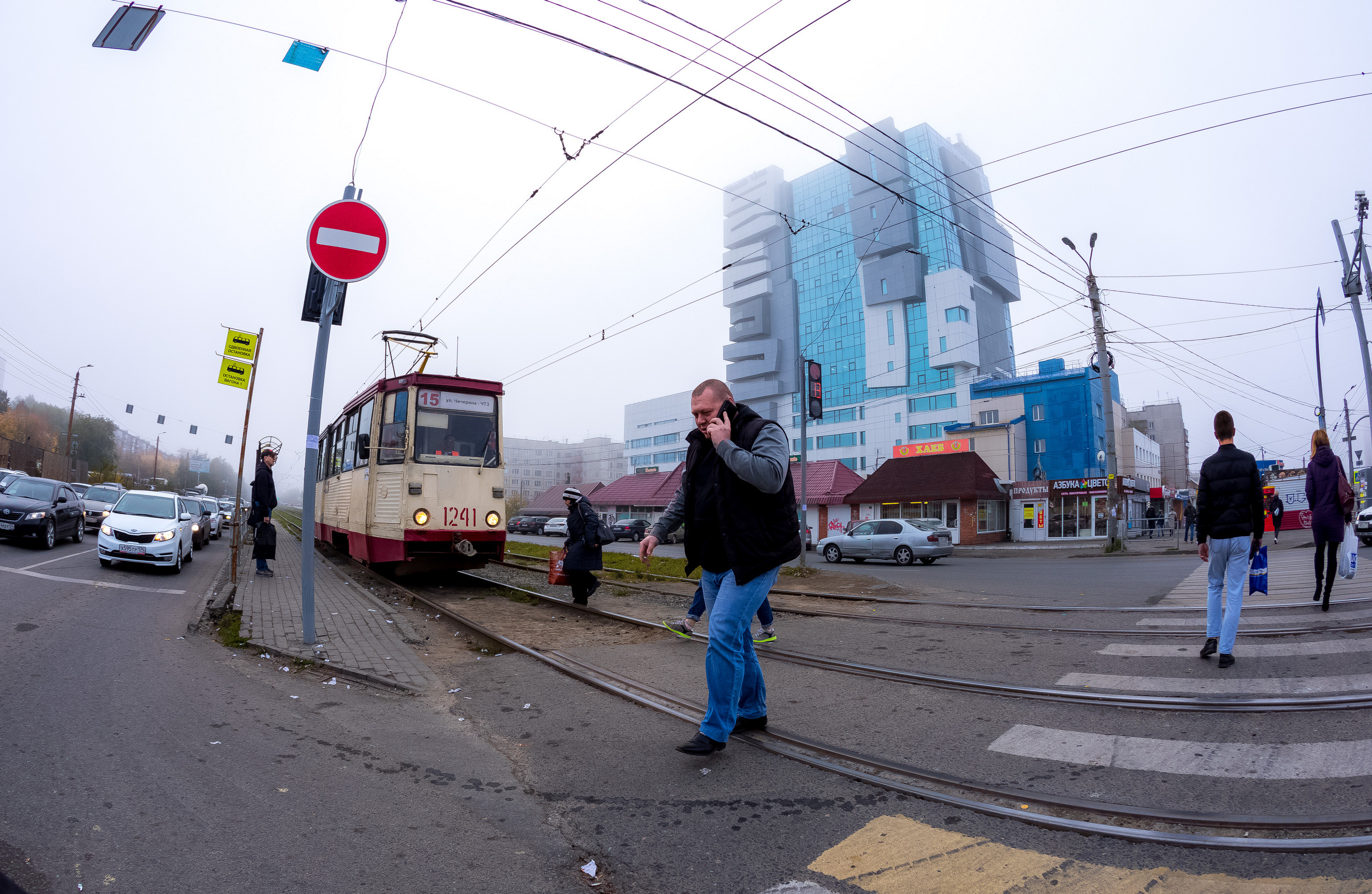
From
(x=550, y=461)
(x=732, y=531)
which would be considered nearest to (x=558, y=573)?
(x=732, y=531)

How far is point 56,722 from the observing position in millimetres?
4008

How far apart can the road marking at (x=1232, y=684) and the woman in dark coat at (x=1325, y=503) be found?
356 cm

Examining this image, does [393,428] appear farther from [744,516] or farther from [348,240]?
[744,516]

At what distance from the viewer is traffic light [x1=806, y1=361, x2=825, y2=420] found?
18531 mm

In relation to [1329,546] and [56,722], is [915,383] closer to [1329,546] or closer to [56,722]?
[1329,546]

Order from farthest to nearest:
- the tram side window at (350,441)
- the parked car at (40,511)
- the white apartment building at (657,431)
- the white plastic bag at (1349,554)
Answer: the white apartment building at (657,431) → the parked car at (40,511) → the tram side window at (350,441) → the white plastic bag at (1349,554)

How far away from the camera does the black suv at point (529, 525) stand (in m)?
55.8

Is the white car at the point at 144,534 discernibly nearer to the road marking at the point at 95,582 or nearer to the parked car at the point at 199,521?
the road marking at the point at 95,582

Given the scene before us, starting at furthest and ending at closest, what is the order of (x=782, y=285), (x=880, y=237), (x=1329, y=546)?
(x=782, y=285), (x=880, y=237), (x=1329, y=546)

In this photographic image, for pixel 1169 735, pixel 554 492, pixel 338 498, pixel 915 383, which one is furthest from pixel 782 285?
pixel 1169 735

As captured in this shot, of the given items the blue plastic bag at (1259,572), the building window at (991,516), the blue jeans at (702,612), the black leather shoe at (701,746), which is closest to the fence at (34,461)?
the blue jeans at (702,612)

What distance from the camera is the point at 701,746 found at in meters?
3.65

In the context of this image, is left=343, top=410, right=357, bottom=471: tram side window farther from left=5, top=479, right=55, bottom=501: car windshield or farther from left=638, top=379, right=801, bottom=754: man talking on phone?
left=638, top=379, right=801, bottom=754: man talking on phone

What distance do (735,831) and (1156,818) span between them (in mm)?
1685
